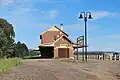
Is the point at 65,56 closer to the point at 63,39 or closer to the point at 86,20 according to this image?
the point at 63,39

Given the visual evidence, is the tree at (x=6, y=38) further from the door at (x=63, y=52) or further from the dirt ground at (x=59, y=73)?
the dirt ground at (x=59, y=73)

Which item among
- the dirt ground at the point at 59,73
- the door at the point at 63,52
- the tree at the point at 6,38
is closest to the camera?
the dirt ground at the point at 59,73

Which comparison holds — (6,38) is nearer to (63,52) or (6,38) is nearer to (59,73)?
(59,73)

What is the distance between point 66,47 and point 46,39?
10930 millimetres

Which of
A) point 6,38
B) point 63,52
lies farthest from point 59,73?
point 63,52

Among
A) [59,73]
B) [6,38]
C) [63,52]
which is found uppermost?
[6,38]

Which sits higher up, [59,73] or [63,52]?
[63,52]

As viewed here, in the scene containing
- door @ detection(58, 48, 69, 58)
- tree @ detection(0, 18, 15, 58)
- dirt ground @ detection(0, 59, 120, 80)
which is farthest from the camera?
door @ detection(58, 48, 69, 58)

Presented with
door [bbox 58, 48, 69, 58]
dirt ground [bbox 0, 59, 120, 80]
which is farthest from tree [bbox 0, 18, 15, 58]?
dirt ground [bbox 0, 59, 120, 80]

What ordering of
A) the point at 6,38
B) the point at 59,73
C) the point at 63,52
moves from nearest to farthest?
Answer: 1. the point at 59,73
2. the point at 6,38
3. the point at 63,52

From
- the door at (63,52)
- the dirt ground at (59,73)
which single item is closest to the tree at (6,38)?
the door at (63,52)

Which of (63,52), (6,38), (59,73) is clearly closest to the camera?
(59,73)

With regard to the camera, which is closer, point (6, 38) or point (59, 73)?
point (59, 73)

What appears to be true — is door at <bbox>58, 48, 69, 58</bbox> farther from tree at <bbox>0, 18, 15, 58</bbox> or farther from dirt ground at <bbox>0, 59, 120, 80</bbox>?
dirt ground at <bbox>0, 59, 120, 80</bbox>
